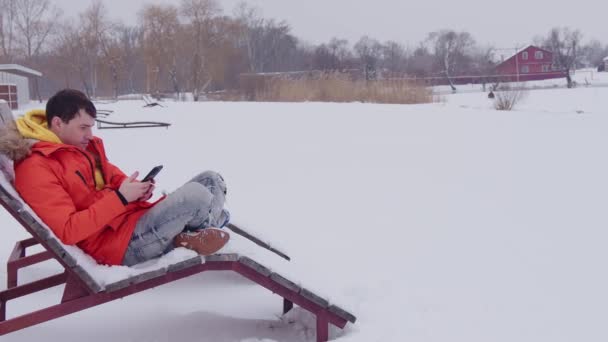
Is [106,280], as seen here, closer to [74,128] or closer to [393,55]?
[74,128]

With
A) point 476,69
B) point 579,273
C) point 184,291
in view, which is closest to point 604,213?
point 579,273

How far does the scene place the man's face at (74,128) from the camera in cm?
308

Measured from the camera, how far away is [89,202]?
3041 mm

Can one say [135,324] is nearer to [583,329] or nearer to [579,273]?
[583,329]

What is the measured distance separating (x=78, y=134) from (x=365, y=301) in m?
1.79

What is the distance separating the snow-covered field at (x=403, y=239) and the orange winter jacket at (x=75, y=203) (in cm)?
57

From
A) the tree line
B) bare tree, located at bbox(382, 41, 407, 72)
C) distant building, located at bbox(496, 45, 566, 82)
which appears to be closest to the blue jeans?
the tree line

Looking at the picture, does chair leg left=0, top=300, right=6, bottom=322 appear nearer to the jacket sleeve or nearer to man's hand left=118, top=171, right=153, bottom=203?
the jacket sleeve

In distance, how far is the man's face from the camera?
308cm

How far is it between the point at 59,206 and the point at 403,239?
2.80 m

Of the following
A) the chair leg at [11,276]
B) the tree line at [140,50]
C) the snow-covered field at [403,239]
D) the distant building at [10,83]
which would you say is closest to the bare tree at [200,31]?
the tree line at [140,50]

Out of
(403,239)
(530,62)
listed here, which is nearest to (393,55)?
(530,62)

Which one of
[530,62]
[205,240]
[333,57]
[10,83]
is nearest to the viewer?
[205,240]

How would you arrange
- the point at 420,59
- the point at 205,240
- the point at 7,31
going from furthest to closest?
1. the point at 420,59
2. the point at 7,31
3. the point at 205,240
